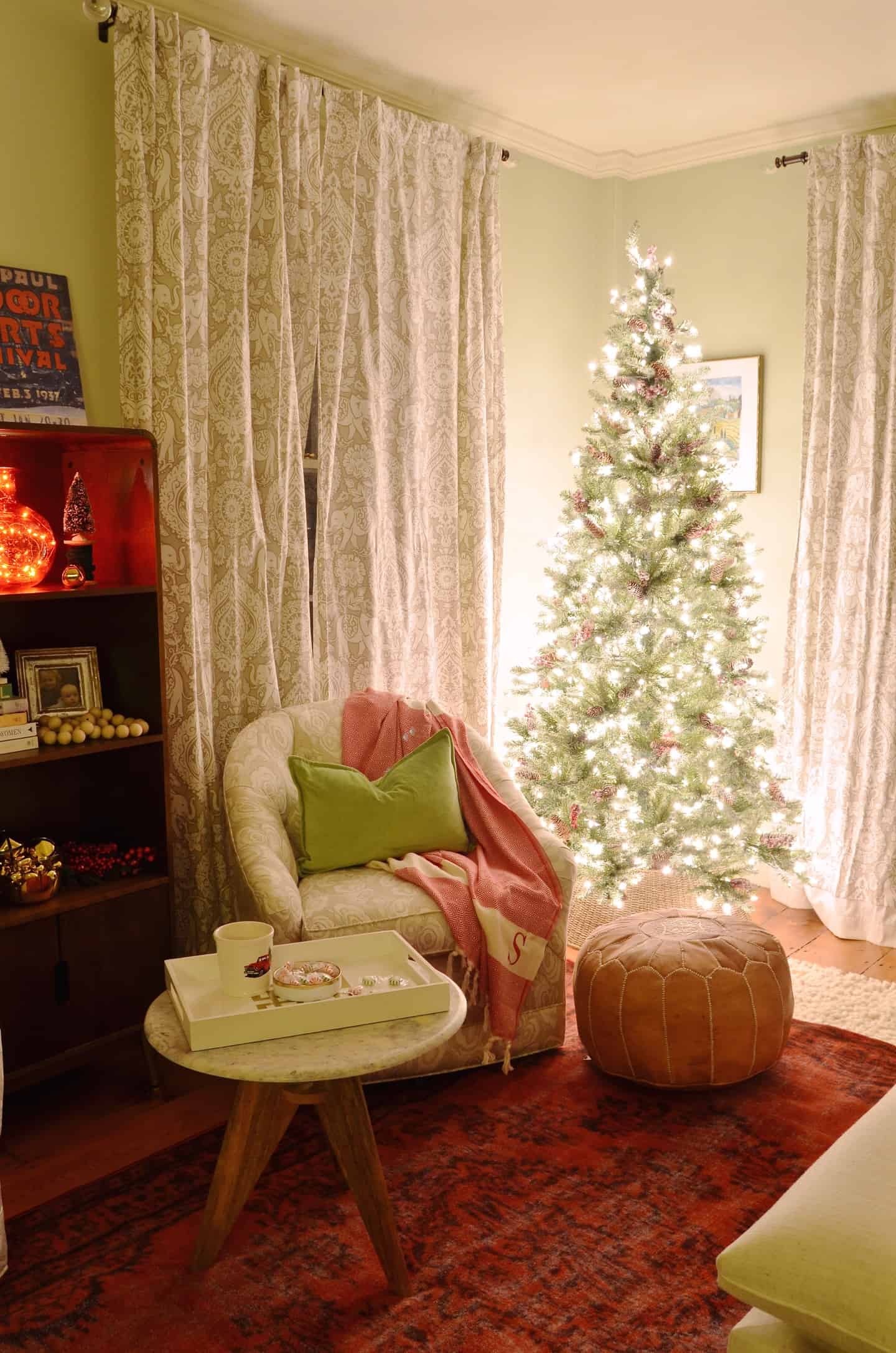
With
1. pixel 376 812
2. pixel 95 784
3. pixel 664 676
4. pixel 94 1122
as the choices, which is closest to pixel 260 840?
pixel 376 812

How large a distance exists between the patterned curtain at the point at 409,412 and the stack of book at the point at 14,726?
1.14 metres

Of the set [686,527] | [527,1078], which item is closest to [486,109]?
[686,527]

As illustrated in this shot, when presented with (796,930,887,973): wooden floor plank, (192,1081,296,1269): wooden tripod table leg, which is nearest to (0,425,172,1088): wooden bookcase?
(192,1081,296,1269): wooden tripod table leg

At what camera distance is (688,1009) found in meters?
2.79

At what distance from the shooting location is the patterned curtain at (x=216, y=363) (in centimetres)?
308

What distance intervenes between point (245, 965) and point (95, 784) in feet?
4.13

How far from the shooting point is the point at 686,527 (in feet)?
13.0

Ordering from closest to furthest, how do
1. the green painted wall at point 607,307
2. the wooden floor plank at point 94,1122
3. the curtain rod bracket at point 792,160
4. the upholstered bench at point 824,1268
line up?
the upholstered bench at point 824,1268 → the wooden floor plank at point 94,1122 → the curtain rod bracket at point 792,160 → the green painted wall at point 607,307

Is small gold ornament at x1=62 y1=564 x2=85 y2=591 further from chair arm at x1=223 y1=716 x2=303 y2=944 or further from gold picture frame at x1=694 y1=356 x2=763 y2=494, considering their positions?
gold picture frame at x1=694 y1=356 x2=763 y2=494

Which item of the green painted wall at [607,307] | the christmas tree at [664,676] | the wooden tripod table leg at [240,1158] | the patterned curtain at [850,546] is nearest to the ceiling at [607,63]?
the green painted wall at [607,307]

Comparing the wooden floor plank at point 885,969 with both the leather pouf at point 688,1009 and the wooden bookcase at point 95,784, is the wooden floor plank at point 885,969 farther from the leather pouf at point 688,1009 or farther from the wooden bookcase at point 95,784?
the wooden bookcase at point 95,784

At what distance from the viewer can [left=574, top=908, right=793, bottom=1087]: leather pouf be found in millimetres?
2797

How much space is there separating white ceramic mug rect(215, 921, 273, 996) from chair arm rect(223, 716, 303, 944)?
2.06 feet

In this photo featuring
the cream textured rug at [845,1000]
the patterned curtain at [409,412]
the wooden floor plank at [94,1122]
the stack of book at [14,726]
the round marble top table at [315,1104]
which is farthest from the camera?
the patterned curtain at [409,412]
